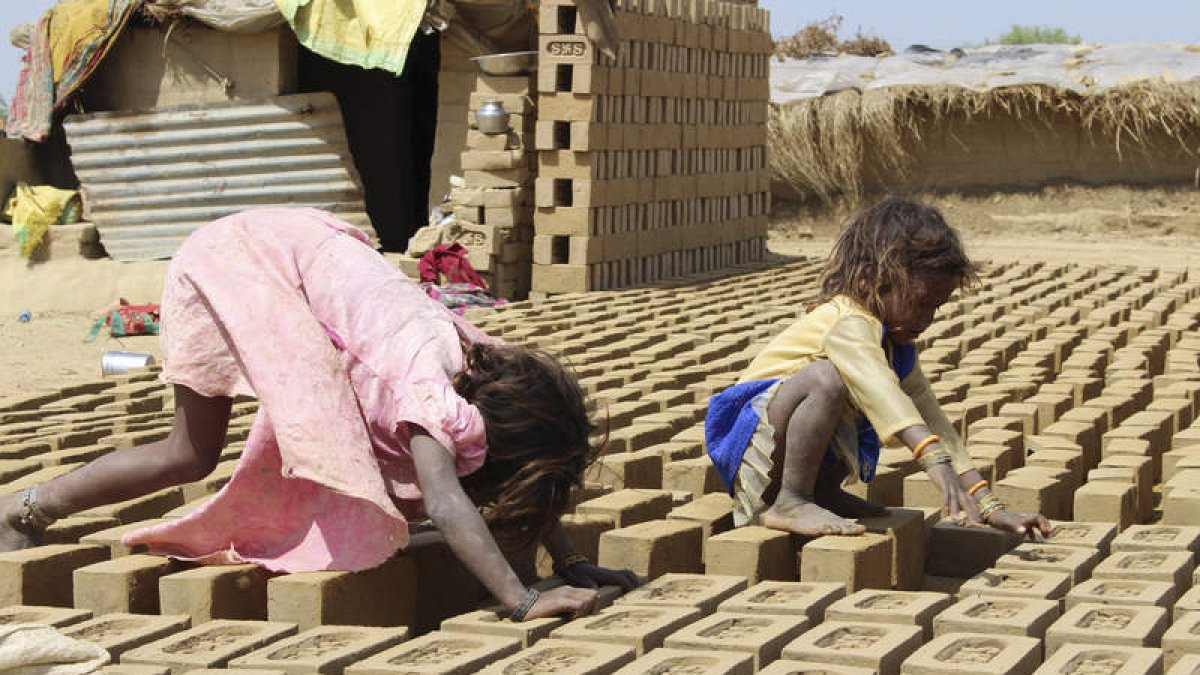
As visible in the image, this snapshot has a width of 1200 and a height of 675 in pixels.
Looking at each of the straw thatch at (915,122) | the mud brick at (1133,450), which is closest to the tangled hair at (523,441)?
the mud brick at (1133,450)

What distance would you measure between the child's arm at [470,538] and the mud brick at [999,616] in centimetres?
68

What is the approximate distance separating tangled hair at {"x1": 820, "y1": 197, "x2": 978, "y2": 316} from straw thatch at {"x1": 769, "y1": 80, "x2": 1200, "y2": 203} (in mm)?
13252

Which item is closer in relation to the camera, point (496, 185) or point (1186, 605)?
point (1186, 605)

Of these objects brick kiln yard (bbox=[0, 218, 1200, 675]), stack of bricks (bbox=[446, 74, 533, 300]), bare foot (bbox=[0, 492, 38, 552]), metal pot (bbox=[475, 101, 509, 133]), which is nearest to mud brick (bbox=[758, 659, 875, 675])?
brick kiln yard (bbox=[0, 218, 1200, 675])

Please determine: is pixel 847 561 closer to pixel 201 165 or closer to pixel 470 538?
pixel 470 538

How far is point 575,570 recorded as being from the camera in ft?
11.5

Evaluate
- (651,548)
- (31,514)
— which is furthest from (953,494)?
(31,514)

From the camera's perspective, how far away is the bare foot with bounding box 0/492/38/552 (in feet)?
12.6

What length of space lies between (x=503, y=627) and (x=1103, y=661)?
1072 mm

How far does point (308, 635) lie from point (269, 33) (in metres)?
8.33

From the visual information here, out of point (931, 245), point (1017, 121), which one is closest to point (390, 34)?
point (931, 245)

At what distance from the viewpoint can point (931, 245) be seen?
151 inches

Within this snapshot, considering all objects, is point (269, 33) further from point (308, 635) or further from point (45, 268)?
point (308, 635)

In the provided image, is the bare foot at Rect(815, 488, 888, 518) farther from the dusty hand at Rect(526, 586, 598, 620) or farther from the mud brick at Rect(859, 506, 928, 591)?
the dusty hand at Rect(526, 586, 598, 620)
